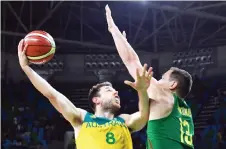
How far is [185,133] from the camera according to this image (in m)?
3.39

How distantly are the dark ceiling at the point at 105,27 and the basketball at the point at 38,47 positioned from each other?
12.1 metres

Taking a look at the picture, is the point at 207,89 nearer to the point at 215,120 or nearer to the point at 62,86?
the point at 215,120

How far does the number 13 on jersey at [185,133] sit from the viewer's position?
3.35 m

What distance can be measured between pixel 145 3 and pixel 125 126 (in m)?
10.4

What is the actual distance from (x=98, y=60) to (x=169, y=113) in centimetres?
1491

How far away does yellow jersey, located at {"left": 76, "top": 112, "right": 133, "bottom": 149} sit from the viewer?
3809mm

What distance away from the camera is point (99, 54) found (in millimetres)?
18172

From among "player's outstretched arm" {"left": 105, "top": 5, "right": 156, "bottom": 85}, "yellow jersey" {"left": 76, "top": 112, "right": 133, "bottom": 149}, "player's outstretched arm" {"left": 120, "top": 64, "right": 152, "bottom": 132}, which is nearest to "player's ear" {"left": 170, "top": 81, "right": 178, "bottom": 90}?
"player's outstretched arm" {"left": 105, "top": 5, "right": 156, "bottom": 85}

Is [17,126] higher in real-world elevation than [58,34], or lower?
lower

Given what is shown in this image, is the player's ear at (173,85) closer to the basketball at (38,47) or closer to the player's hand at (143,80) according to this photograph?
the player's hand at (143,80)

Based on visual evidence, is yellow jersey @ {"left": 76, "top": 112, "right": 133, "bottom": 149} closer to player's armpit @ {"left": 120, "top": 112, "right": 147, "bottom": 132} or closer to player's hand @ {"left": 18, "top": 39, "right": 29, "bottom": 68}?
player's armpit @ {"left": 120, "top": 112, "right": 147, "bottom": 132}

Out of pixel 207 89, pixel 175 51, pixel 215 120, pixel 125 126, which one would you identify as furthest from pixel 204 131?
pixel 125 126

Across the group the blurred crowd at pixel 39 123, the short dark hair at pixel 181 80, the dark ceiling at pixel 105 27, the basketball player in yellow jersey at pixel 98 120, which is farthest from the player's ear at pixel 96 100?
the dark ceiling at pixel 105 27

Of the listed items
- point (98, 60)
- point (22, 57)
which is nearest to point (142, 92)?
point (22, 57)
